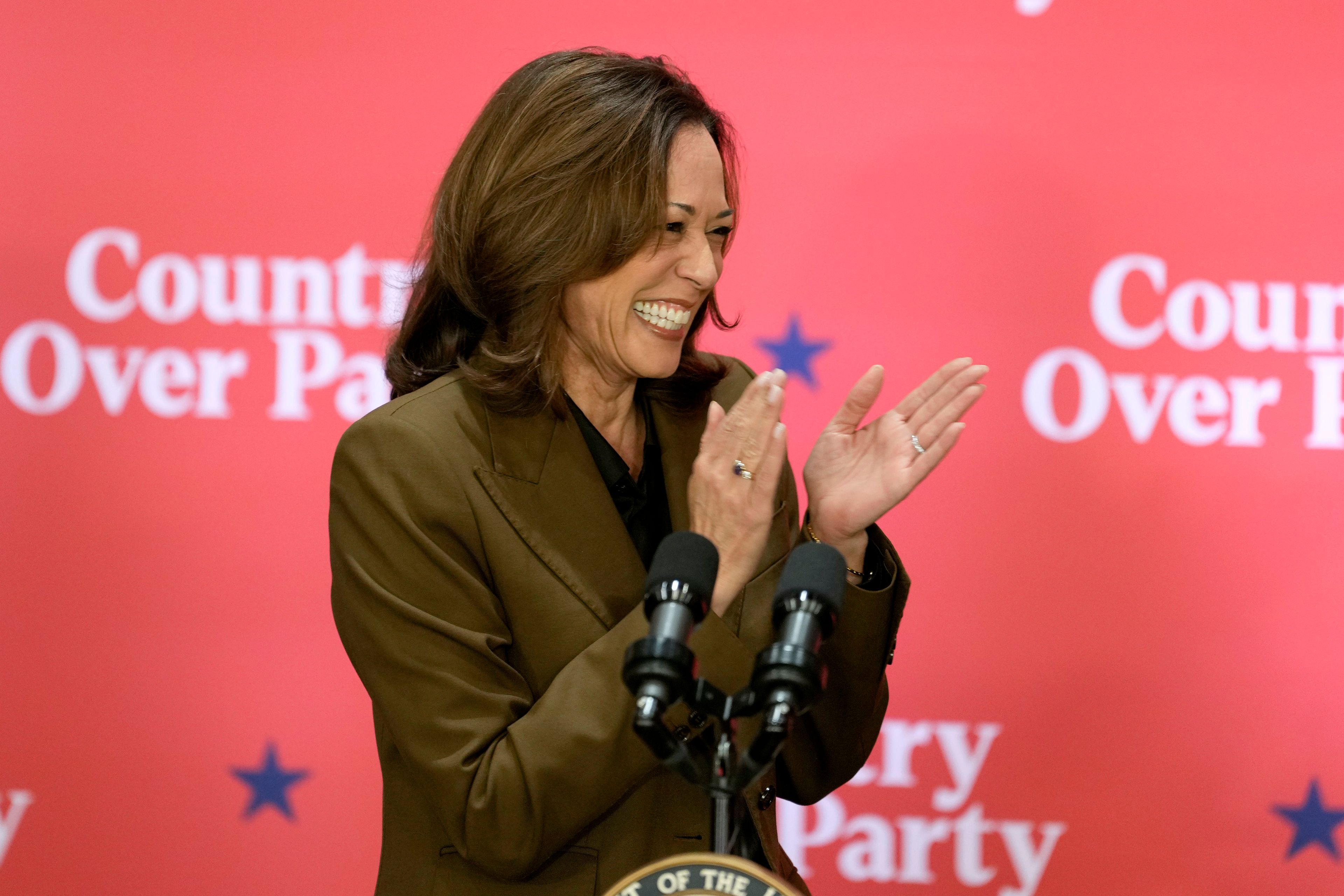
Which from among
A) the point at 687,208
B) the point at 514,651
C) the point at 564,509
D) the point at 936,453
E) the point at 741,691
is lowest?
the point at 741,691

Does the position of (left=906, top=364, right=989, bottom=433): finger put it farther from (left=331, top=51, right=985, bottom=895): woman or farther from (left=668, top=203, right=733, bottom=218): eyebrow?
(left=668, top=203, right=733, bottom=218): eyebrow

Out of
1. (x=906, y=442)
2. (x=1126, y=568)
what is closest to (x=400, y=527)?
(x=906, y=442)

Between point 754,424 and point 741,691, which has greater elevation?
point 754,424

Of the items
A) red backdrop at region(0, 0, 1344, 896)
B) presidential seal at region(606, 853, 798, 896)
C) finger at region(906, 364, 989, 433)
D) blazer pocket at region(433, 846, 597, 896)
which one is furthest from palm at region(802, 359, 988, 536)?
red backdrop at region(0, 0, 1344, 896)

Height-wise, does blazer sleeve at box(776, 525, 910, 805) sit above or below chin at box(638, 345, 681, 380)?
below

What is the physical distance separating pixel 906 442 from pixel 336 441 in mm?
1357

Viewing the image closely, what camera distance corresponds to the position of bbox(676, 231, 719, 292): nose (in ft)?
5.06

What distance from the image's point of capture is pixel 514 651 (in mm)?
1435

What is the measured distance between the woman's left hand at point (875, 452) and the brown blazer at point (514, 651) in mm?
74

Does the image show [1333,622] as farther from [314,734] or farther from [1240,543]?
[314,734]

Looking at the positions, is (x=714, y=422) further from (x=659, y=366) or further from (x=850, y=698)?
(x=850, y=698)

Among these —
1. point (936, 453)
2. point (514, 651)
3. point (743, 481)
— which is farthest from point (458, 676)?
point (936, 453)

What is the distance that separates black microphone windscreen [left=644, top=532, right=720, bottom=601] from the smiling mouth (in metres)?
0.60

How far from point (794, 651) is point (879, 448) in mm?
670
